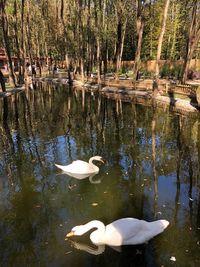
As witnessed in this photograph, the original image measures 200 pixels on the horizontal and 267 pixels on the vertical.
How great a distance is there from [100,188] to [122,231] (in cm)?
283

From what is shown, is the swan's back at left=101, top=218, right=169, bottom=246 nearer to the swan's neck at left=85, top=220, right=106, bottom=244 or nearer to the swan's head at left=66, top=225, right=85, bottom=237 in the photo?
the swan's neck at left=85, top=220, right=106, bottom=244

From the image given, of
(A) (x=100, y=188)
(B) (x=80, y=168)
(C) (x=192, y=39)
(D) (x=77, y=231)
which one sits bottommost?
(A) (x=100, y=188)

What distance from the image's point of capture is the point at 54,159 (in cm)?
1214

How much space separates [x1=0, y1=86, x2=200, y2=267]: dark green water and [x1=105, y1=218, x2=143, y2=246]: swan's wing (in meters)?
0.20

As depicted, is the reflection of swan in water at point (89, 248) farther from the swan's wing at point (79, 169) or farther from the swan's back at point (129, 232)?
the swan's wing at point (79, 169)

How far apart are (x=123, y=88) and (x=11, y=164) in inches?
887

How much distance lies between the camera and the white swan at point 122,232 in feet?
22.0

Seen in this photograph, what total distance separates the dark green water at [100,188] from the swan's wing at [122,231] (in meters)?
0.20

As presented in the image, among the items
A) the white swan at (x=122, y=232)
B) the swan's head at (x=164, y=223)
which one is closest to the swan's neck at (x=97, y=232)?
the white swan at (x=122, y=232)

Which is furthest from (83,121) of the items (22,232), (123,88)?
Answer: (123,88)

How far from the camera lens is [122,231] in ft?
22.2

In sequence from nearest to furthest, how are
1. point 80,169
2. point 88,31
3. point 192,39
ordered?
point 80,169, point 192,39, point 88,31

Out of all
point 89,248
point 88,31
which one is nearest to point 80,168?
point 89,248

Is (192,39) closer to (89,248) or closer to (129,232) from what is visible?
(129,232)
